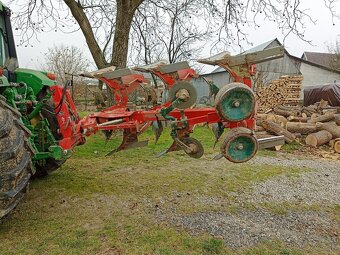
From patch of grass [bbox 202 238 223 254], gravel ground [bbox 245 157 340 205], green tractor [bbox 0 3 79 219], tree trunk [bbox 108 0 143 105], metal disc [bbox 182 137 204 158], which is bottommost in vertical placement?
gravel ground [bbox 245 157 340 205]

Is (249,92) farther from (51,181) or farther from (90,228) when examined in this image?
(51,181)

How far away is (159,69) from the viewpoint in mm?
3670

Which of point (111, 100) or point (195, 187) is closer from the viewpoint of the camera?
point (195, 187)

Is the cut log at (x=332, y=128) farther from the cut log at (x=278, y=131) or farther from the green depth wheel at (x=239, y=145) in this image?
the green depth wheel at (x=239, y=145)

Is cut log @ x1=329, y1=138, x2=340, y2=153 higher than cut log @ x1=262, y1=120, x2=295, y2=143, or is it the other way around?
cut log @ x1=262, y1=120, x2=295, y2=143

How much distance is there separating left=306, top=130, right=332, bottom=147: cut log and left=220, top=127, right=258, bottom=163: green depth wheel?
5486 mm

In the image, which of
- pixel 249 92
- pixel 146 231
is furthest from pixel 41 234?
pixel 249 92

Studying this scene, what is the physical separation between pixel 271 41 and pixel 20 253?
91.6 feet

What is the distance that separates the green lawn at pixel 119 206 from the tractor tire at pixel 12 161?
1.24 ft

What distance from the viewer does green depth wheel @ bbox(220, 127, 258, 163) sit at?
3176 mm

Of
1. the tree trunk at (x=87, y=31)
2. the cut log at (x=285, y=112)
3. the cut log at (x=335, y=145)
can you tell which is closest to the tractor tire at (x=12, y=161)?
the tree trunk at (x=87, y=31)

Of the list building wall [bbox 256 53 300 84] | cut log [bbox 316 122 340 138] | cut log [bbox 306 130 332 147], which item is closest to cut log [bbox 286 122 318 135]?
cut log [bbox 316 122 340 138]

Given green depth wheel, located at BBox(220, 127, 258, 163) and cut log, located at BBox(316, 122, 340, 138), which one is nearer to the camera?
green depth wheel, located at BBox(220, 127, 258, 163)

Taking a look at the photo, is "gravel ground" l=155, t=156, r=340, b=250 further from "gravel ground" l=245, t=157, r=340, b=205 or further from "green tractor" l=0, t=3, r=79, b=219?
"green tractor" l=0, t=3, r=79, b=219
